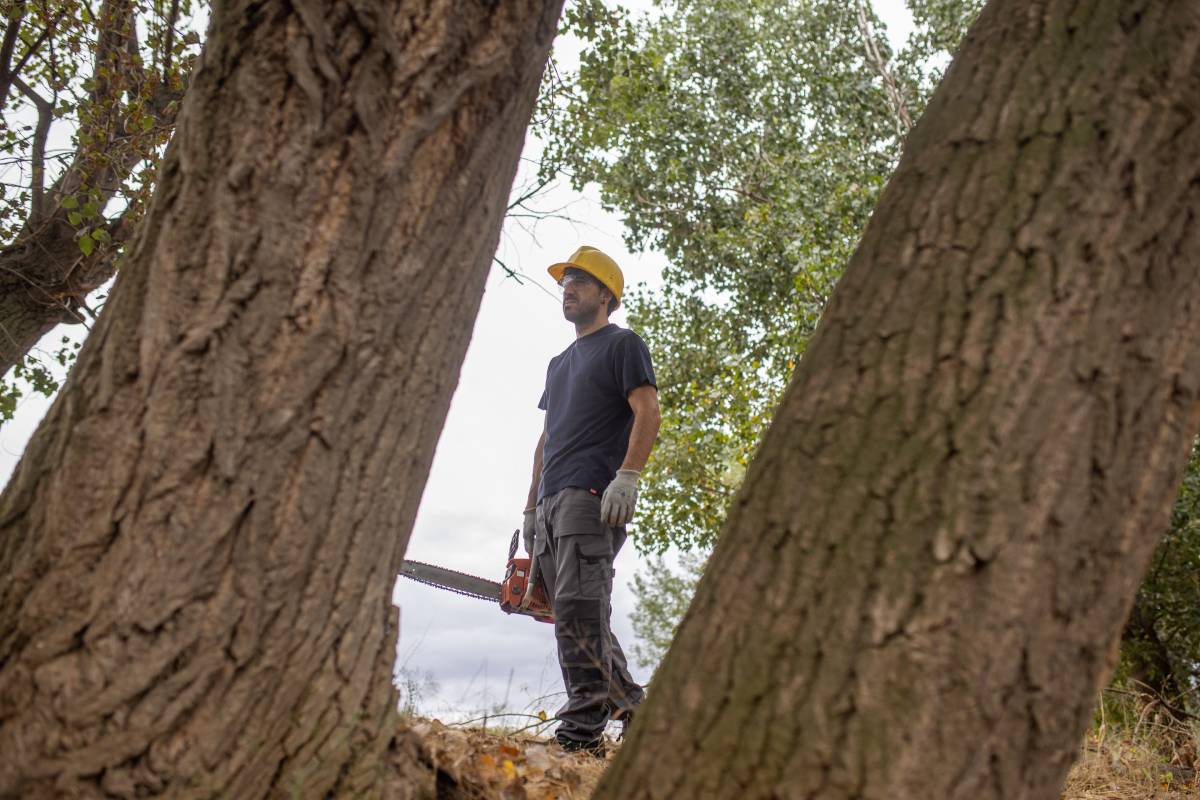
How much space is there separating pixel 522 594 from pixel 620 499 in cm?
94

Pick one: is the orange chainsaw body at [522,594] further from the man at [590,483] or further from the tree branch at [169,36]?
the tree branch at [169,36]

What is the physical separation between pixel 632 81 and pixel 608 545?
3.60 metres

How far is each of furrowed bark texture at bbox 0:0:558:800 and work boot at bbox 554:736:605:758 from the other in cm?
194

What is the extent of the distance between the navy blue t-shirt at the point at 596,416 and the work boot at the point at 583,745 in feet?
3.59

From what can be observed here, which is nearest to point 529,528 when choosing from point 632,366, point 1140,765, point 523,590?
point 523,590

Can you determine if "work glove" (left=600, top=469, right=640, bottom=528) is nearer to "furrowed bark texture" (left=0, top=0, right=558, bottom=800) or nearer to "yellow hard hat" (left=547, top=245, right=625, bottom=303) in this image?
"yellow hard hat" (left=547, top=245, right=625, bottom=303)

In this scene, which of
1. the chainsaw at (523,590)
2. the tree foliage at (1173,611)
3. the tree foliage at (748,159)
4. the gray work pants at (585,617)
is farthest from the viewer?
the tree foliage at (748,159)

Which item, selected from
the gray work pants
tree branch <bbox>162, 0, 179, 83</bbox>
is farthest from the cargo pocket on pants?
tree branch <bbox>162, 0, 179, 83</bbox>

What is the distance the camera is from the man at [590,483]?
12.5ft

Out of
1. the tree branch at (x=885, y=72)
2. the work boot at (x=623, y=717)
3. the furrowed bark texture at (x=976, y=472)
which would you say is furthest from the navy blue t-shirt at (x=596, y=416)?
the tree branch at (x=885, y=72)

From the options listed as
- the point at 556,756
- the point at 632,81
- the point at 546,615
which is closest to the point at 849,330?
the point at 556,756

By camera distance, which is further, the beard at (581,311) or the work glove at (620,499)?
the beard at (581,311)

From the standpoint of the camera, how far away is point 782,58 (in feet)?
51.2

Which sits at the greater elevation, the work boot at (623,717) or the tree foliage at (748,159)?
the tree foliage at (748,159)
